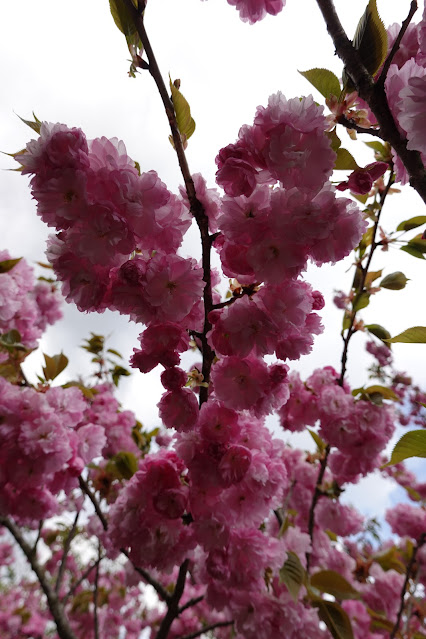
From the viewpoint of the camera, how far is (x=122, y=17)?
0.93m

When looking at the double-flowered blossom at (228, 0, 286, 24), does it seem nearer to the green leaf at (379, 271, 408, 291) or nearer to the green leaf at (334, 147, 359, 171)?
the green leaf at (334, 147, 359, 171)

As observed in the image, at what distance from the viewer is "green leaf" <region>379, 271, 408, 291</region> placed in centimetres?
160

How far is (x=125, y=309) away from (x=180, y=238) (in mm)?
180

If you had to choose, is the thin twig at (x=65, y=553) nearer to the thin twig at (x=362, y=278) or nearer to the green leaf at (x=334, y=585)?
the green leaf at (x=334, y=585)

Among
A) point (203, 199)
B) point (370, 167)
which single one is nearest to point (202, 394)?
point (203, 199)

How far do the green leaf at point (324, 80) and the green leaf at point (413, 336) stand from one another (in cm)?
51

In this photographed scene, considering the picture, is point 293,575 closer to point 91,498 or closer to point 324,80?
point 91,498

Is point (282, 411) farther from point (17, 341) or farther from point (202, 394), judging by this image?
point (17, 341)

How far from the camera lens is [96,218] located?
0.74 metres

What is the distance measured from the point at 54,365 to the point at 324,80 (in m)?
1.43

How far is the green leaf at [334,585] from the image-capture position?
159 cm

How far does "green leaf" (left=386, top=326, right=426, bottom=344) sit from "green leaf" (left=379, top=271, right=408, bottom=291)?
3.06ft

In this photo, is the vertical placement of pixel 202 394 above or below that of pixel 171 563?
above

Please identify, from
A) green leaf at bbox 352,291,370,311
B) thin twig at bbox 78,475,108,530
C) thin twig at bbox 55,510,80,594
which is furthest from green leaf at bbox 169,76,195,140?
thin twig at bbox 55,510,80,594
